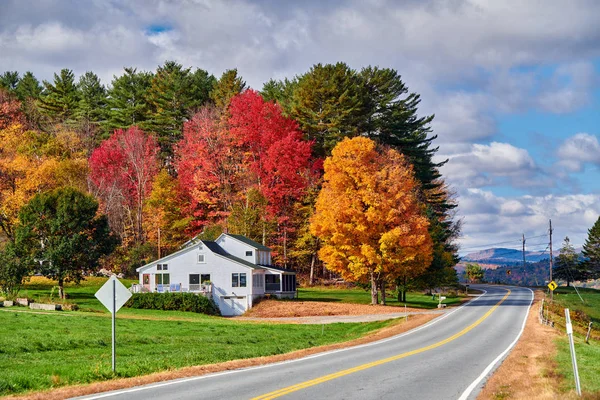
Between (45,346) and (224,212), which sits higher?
(224,212)

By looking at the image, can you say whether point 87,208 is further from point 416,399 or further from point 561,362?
point 416,399

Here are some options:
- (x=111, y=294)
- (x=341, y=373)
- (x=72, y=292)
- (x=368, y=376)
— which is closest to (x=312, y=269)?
(x=72, y=292)

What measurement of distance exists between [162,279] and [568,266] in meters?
81.5

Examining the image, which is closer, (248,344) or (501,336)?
(248,344)

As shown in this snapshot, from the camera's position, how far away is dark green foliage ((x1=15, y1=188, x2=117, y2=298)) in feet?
193

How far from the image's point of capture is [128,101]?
325ft

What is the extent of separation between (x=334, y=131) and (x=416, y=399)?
229 feet

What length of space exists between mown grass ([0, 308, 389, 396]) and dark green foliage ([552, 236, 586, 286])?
86031 millimetres

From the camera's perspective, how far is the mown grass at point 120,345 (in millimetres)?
17719

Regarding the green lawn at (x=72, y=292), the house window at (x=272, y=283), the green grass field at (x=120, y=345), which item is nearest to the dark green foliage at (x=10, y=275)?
the green lawn at (x=72, y=292)

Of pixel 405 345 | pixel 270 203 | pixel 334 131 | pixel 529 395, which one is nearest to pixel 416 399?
pixel 529 395

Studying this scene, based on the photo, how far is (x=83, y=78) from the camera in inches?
4267

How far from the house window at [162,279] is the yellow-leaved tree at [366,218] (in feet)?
52.1

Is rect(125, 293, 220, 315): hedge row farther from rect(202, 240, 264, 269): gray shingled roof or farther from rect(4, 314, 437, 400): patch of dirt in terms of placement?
rect(4, 314, 437, 400): patch of dirt
